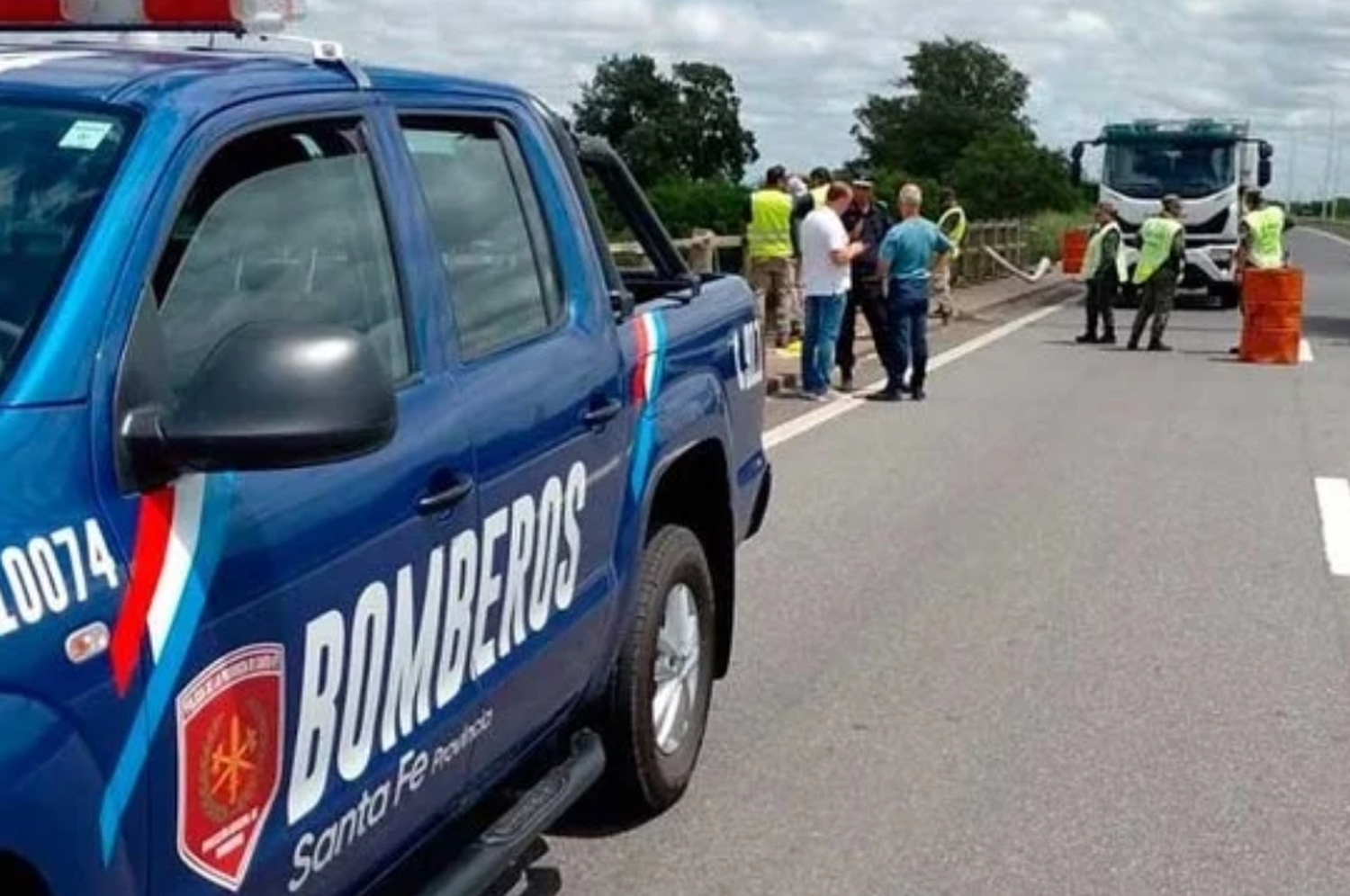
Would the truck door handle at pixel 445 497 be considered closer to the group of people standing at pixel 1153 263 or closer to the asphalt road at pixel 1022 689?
the asphalt road at pixel 1022 689

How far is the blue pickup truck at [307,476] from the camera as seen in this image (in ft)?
8.66

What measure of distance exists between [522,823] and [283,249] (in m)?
1.37

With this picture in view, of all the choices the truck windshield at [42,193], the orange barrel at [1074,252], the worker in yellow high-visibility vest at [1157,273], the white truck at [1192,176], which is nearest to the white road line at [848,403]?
the worker in yellow high-visibility vest at [1157,273]

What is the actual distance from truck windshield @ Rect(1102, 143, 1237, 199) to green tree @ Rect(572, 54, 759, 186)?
70965mm

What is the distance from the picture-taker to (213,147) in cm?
324

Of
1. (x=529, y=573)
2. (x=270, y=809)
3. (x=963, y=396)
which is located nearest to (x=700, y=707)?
(x=529, y=573)

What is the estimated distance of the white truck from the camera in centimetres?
3109

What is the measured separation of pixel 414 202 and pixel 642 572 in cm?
156

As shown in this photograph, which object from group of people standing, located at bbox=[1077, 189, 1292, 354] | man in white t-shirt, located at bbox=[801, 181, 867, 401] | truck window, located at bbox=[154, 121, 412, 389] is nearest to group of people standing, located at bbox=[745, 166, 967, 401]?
man in white t-shirt, located at bbox=[801, 181, 867, 401]

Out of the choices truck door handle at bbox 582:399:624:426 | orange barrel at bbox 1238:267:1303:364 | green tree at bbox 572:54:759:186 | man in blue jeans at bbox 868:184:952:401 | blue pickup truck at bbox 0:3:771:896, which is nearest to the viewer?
blue pickup truck at bbox 0:3:771:896

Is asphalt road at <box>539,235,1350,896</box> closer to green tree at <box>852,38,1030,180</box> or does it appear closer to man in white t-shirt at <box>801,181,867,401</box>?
man in white t-shirt at <box>801,181,867,401</box>

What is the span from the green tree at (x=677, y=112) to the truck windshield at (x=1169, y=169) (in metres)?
71.0

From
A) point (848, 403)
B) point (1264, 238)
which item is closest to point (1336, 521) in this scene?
point (848, 403)

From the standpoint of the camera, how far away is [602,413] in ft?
15.3
